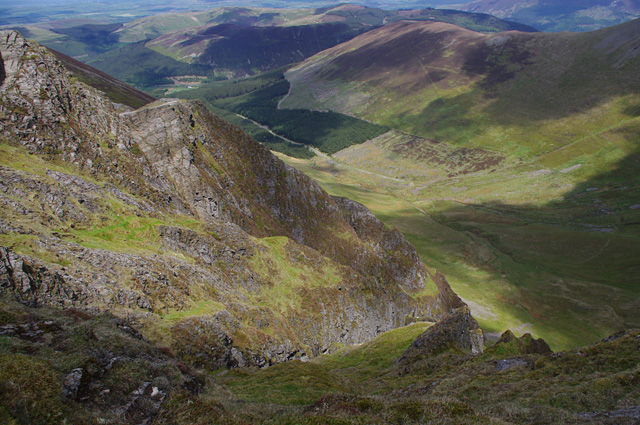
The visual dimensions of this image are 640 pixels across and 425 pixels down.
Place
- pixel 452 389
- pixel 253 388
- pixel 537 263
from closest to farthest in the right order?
pixel 452 389, pixel 253 388, pixel 537 263

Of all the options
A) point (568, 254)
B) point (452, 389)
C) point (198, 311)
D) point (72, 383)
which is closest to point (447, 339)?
point (452, 389)

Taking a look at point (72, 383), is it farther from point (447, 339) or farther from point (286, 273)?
point (447, 339)

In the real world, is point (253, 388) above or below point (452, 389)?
below

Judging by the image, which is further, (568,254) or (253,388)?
(568,254)

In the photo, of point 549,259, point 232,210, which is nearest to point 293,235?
point 232,210

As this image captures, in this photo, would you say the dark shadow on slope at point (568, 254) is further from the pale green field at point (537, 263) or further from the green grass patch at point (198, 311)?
the green grass patch at point (198, 311)

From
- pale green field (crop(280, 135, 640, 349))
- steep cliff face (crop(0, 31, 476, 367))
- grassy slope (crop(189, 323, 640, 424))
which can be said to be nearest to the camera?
grassy slope (crop(189, 323, 640, 424))

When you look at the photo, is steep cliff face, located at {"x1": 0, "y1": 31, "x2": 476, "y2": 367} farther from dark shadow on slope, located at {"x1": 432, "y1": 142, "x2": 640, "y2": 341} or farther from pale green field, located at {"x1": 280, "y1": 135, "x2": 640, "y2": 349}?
dark shadow on slope, located at {"x1": 432, "y1": 142, "x2": 640, "y2": 341}

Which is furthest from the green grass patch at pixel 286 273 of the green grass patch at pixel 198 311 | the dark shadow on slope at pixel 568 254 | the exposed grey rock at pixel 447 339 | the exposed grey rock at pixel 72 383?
the dark shadow on slope at pixel 568 254

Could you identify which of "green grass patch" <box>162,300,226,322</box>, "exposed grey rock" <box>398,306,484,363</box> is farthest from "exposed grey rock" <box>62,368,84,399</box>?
"exposed grey rock" <box>398,306,484,363</box>

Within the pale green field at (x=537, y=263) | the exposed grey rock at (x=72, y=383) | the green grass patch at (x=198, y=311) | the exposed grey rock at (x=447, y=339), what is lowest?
the pale green field at (x=537, y=263)
